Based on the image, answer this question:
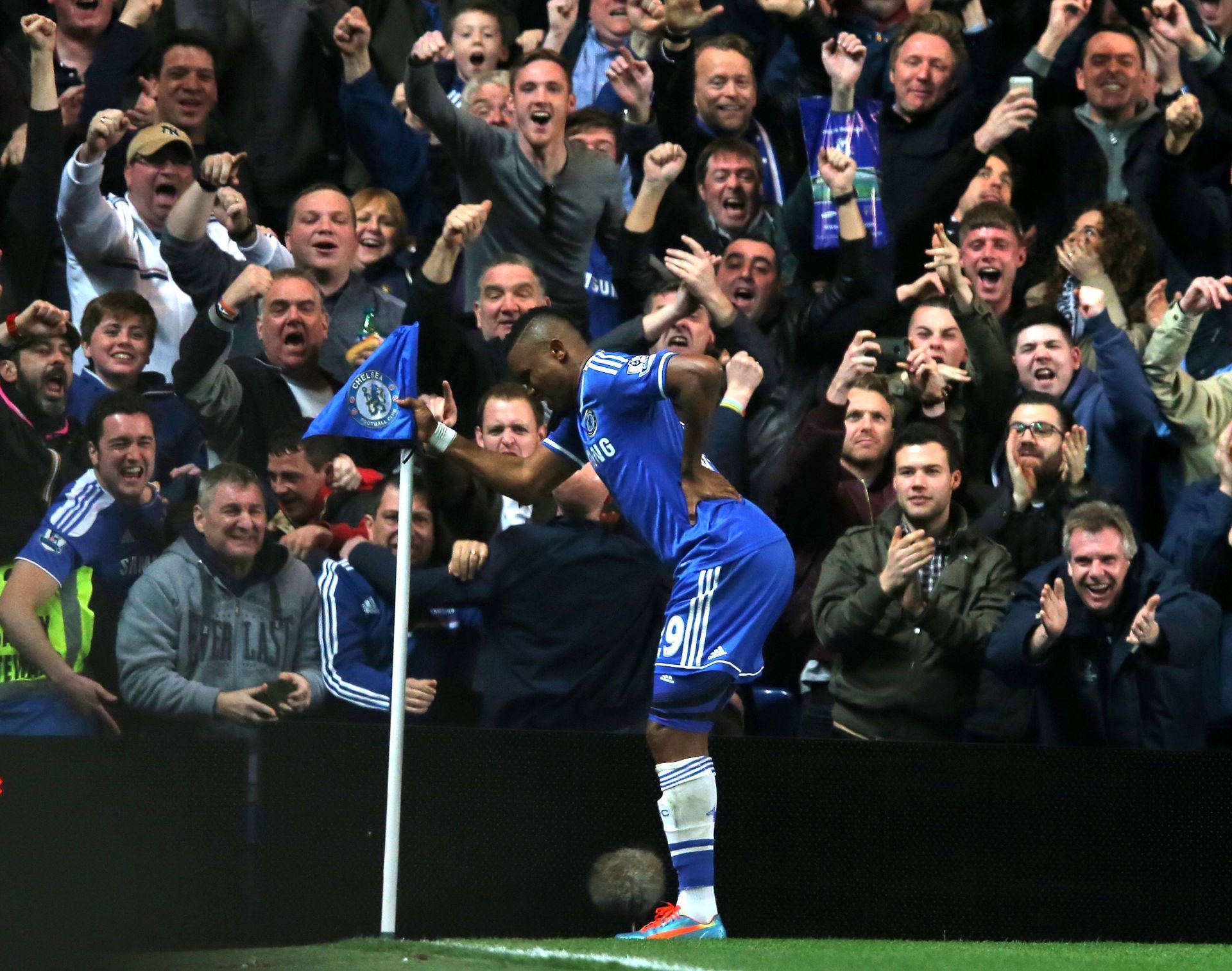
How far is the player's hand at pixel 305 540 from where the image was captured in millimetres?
7641

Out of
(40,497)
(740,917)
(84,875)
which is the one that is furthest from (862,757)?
(40,497)

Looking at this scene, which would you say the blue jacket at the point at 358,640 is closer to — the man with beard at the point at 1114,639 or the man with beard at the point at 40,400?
the man with beard at the point at 40,400

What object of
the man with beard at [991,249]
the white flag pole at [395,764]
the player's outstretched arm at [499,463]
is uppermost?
the man with beard at [991,249]

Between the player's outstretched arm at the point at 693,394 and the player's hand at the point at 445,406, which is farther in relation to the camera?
the player's hand at the point at 445,406

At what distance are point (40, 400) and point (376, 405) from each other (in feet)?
6.64

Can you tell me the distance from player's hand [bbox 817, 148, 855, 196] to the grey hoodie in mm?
3203

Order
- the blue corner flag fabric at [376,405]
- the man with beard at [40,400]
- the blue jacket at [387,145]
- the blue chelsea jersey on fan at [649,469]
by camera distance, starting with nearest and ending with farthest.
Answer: the blue chelsea jersey on fan at [649,469], the blue corner flag fabric at [376,405], the man with beard at [40,400], the blue jacket at [387,145]

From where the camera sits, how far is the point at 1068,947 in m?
6.52

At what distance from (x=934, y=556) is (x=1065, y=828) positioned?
125cm

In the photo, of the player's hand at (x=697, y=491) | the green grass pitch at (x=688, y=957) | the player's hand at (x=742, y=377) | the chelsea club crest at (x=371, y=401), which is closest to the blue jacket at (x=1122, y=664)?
the green grass pitch at (x=688, y=957)

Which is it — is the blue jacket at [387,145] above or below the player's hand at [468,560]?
above

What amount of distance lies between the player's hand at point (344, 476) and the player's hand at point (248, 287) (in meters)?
0.85

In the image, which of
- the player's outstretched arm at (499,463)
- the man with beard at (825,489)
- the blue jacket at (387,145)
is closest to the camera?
the player's outstretched arm at (499,463)

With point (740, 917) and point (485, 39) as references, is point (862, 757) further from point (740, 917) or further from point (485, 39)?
point (485, 39)
